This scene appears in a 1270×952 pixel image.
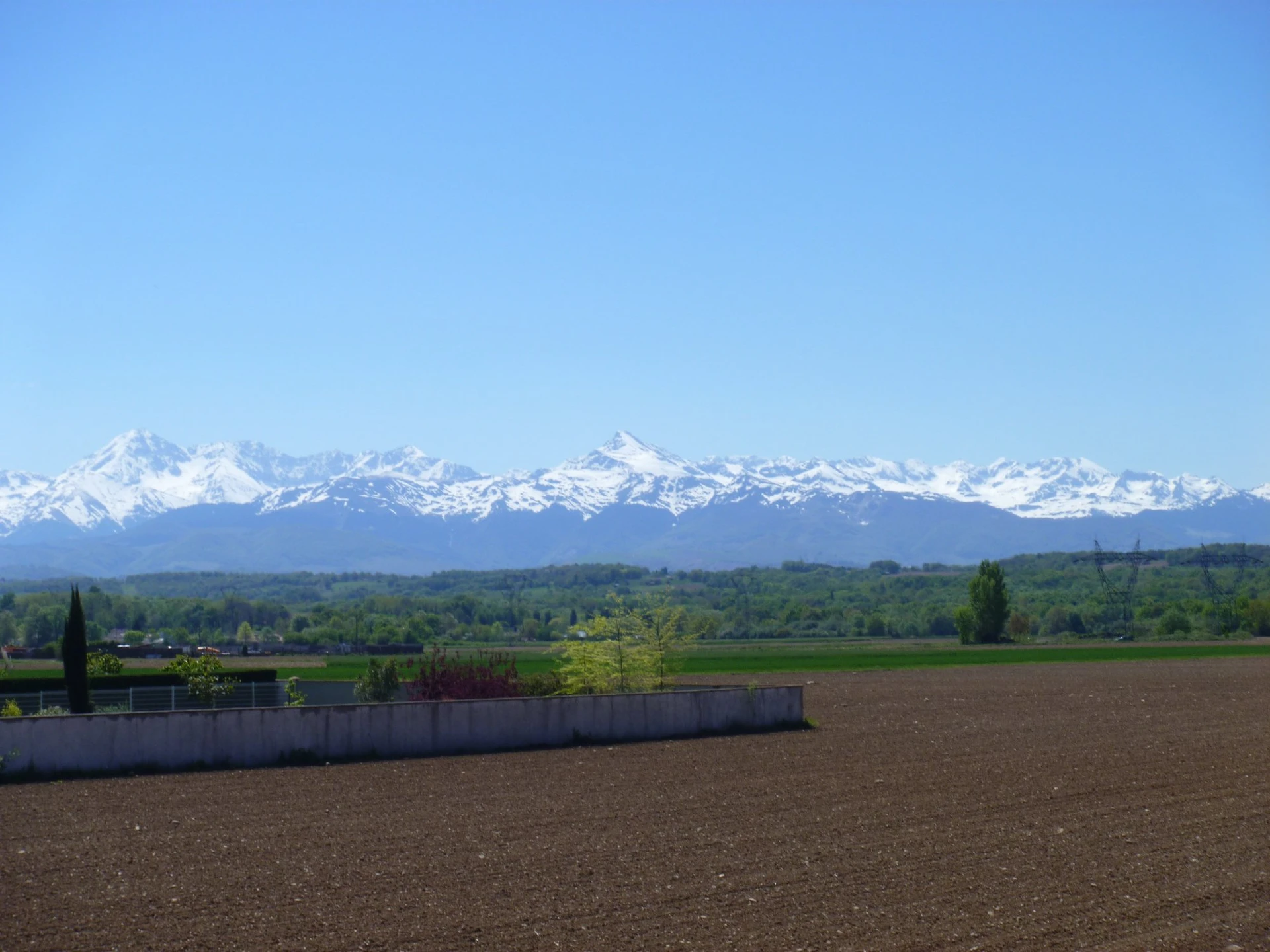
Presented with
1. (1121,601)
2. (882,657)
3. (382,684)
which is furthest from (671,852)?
(1121,601)

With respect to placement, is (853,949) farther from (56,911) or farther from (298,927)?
(56,911)

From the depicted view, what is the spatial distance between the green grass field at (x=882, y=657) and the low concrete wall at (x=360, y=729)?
29.6 metres

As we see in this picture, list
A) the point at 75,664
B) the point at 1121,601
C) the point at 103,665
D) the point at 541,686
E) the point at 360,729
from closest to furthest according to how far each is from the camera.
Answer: the point at 360,729, the point at 75,664, the point at 541,686, the point at 103,665, the point at 1121,601

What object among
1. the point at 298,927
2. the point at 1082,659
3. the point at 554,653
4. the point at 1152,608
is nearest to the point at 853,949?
the point at 298,927

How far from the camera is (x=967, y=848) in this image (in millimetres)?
18328

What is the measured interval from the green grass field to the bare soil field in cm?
3770

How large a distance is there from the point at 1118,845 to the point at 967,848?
2040mm

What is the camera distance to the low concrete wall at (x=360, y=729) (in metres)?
25.9

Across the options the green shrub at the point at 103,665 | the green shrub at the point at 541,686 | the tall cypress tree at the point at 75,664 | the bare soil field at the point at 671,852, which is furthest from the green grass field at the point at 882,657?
the bare soil field at the point at 671,852

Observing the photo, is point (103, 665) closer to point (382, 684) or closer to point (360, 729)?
point (382, 684)

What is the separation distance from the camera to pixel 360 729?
2889 cm

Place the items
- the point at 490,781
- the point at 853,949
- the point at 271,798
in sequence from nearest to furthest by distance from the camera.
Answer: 1. the point at 853,949
2. the point at 271,798
3. the point at 490,781

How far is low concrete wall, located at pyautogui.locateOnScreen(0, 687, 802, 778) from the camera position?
85.0ft

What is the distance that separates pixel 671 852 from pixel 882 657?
7515cm
